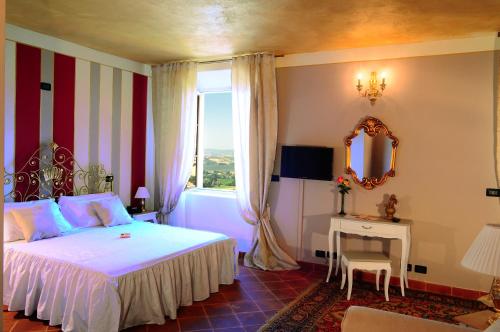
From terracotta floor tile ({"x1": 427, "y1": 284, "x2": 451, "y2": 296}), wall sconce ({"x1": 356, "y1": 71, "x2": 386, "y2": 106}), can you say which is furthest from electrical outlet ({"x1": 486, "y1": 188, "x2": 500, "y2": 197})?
wall sconce ({"x1": 356, "y1": 71, "x2": 386, "y2": 106})

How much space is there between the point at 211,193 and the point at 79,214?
1926 mm

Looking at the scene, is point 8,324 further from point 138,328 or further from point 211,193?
point 211,193

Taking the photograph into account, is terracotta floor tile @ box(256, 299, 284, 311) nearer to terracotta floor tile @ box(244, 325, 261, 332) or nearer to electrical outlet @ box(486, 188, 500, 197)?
terracotta floor tile @ box(244, 325, 261, 332)

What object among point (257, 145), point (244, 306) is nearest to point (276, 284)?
point (244, 306)

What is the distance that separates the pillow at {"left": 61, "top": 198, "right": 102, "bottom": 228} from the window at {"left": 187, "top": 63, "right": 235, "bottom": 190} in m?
1.72

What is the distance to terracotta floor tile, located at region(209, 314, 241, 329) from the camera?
3219 millimetres

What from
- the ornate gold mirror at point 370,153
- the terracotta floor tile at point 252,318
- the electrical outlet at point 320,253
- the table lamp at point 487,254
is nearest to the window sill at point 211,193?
the electrical outlet at point 320,253

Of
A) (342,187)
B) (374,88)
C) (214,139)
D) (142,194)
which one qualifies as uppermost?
(374,88)

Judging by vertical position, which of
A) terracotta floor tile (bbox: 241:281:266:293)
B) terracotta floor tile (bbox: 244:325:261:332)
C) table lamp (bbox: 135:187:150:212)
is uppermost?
table lamp (bbox: 135:187:150:212)

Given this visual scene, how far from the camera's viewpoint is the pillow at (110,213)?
178 inches

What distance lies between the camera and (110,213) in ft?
15.0

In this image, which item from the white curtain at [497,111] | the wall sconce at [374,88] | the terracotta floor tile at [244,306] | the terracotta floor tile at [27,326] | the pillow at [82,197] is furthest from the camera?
the pillow at [82,197]

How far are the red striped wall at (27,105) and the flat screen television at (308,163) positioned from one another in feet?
9.79

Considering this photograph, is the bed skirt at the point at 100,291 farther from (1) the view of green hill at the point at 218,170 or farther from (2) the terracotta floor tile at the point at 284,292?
(1) the view of green hill at the point at 218,170
